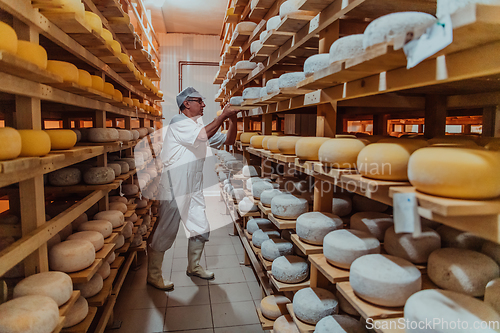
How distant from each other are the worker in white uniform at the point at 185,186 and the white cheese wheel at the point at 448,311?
2570 mm

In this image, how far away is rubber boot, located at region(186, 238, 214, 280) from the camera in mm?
3367

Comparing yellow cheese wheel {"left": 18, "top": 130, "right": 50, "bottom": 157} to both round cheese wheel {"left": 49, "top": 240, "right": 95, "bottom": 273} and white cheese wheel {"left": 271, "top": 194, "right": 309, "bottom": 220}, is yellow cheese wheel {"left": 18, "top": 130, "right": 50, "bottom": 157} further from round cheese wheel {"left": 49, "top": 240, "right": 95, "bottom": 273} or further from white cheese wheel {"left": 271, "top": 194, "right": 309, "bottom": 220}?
white cheese wheel {"left": 271, "top": 194, "right": 309, "bottom": 220}

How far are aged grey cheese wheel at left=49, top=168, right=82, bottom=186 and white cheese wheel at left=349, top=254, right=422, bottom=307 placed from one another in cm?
221

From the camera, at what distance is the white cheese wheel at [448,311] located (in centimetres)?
92

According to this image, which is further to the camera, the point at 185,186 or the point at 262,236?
the point at 185,186

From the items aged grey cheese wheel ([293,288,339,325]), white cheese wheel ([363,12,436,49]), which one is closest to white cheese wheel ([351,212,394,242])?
aged grey cheese wheel ([293,288,339,325])

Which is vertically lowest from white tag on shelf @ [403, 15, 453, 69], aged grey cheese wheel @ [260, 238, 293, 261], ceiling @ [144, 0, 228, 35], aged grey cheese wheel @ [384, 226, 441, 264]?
aged grey cheese wheel @ [260, 238, 293, 261]

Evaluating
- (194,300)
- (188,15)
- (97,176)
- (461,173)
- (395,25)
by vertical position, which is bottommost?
(194,300)

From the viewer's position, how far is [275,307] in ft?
7.73

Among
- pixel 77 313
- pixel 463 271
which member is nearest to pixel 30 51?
pixel 77 313

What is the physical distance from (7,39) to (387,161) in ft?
5.04

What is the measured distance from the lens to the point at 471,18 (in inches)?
27.3

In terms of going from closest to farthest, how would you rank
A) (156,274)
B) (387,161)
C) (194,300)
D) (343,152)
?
(387,161)
(343,152)
(194,300)
(156,274)

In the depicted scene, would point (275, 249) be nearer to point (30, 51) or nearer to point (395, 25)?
point (395, 25)
